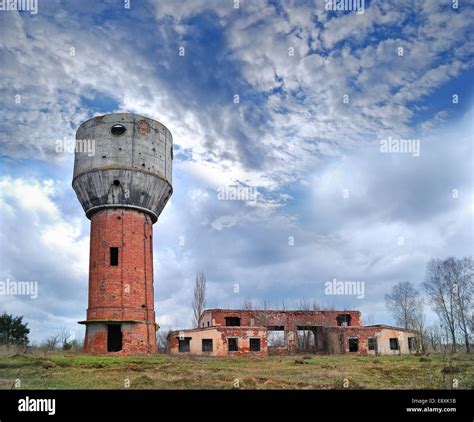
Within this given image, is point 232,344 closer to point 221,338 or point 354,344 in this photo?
point 221,338

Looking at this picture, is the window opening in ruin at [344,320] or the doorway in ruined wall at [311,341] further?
the window opening in ruin at [344,320]

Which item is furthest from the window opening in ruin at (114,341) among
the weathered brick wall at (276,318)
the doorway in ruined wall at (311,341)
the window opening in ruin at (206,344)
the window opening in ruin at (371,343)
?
the window opening in ruin at (371,343)

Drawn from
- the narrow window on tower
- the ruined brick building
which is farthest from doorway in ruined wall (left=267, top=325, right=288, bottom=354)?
the narrow window on tower

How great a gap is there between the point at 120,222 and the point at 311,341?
61.8 feet

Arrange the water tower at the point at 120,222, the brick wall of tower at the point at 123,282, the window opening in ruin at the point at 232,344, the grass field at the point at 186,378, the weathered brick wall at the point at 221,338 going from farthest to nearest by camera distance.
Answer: the window opening in ruin at the point at 232,344
the weathered brick wall at the point at 221,338
the water tower at the point at 120,222
the brick wall of tower at the point at 123,282
the grass field at the point at 186,378

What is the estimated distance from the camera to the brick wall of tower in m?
25.0

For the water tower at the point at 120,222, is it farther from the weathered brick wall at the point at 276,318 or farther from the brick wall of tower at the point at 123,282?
the weathered brick wall at the point at 276,318

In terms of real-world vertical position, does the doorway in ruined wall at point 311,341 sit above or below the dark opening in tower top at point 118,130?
below

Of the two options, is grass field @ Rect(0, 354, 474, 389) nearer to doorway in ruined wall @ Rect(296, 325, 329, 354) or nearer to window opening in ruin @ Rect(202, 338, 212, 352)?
window opening in ruin @ Rect(202, 338, 212, 352)

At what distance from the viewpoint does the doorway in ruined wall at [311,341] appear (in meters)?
36.0

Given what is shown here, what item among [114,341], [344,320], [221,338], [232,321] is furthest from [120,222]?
[344,320]

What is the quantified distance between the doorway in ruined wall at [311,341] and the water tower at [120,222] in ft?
44.3
